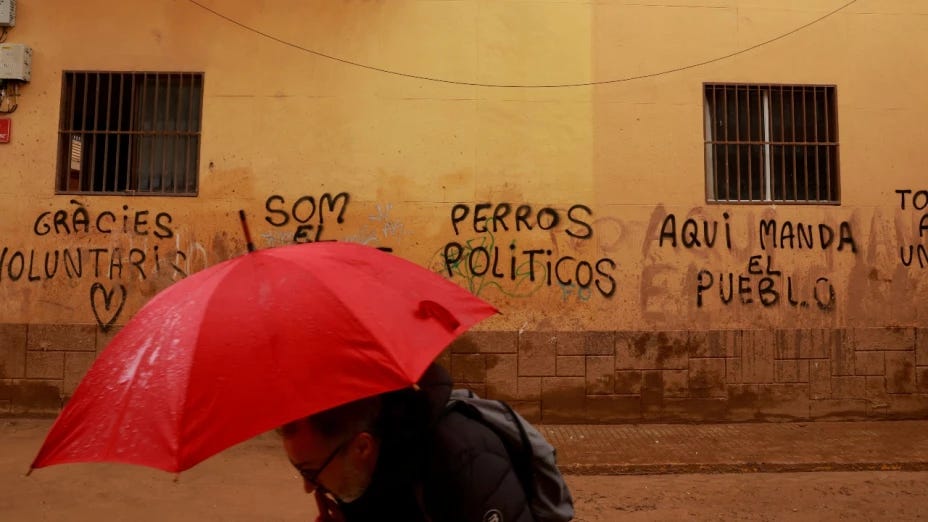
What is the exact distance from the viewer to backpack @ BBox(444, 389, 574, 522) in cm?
145

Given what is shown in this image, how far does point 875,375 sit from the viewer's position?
6.78 meters

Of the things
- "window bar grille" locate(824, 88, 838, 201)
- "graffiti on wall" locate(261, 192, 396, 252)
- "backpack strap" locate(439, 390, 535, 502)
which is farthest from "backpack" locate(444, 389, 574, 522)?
"window bar grille" locate(824, 88, 838, 201)

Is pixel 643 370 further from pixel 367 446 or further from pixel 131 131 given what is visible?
pixel 131 131

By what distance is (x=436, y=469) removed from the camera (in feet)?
4.35

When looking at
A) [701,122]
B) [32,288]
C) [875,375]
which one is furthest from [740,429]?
[32,288]

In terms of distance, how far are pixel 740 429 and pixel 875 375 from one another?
1.60 meters

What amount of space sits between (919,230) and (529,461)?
23.7 feet

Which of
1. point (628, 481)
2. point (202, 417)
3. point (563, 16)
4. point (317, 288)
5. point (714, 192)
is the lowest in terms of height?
point (628, 481)

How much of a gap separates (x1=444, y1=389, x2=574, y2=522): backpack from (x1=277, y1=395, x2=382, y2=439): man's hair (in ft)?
0.56

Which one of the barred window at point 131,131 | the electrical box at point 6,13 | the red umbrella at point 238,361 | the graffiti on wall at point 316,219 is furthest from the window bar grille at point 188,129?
the red umbrella at point 238,361

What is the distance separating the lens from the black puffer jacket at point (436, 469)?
1315 millimetres

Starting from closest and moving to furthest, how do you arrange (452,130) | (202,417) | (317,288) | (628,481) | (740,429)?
(202,417) < (317,288) < (628,481) < (740,429) < (452,130)

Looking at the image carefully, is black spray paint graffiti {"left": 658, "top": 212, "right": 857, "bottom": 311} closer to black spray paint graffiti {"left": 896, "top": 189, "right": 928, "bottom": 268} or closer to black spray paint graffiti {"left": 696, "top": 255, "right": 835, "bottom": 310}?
black spray paint graffiti {"left": 696, "top": 255, "right": 835, "bottom": 310}

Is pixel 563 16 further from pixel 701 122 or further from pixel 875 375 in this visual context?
pixel 875 375
